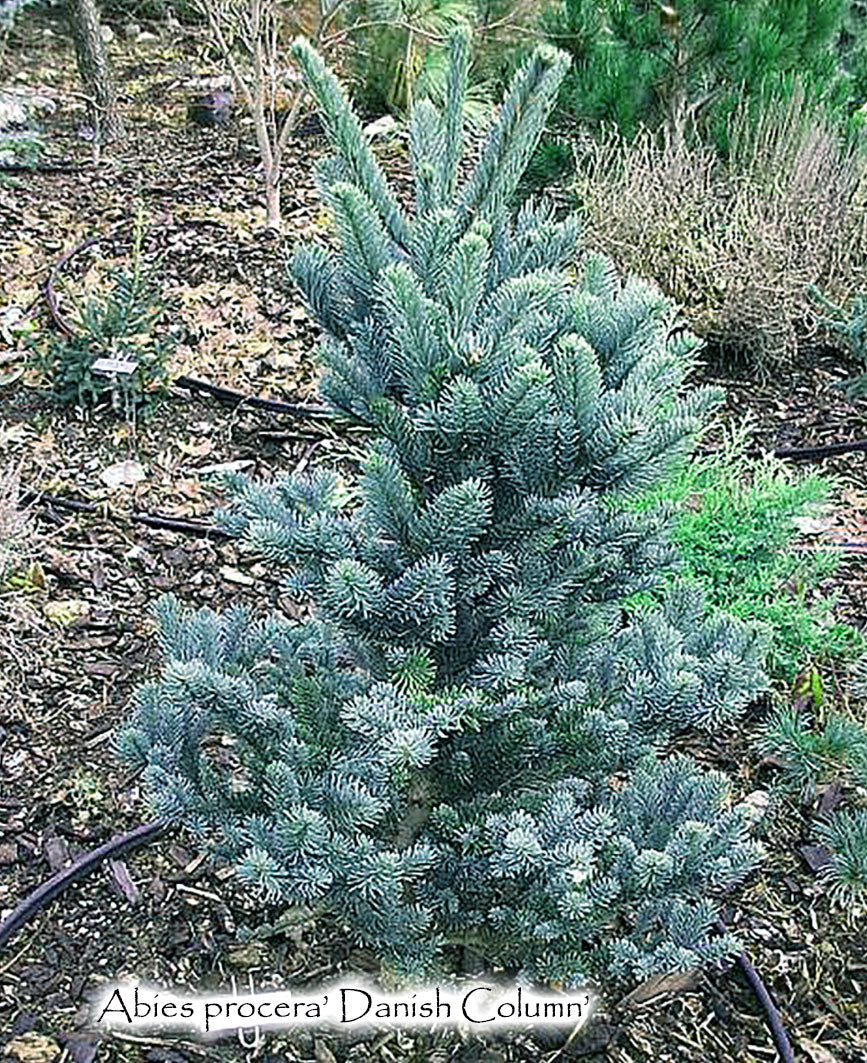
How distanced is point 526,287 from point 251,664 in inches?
31.9

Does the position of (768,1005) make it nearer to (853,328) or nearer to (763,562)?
(763,562)

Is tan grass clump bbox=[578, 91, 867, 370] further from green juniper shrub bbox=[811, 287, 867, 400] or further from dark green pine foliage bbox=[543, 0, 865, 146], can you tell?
dark green pine foliage bbox=[543, 0, 865, 146]

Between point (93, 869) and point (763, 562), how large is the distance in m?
1.73

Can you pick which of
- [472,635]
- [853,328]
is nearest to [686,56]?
[853,328]

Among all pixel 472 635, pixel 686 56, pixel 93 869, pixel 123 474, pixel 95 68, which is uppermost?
pixel 686 56

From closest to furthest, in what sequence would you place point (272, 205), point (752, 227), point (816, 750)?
point (816, 750) → point (752, 227) → point (272, 205)

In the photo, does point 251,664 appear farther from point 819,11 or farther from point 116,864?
point 819,11

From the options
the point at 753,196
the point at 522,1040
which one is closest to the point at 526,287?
the point at 522,1040

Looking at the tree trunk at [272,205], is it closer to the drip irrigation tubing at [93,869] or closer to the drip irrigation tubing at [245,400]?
the drip irrigation tubing at [245,400]

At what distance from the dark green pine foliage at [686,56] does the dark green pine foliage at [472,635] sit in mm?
3759

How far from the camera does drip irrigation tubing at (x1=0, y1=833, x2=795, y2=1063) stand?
2.47m

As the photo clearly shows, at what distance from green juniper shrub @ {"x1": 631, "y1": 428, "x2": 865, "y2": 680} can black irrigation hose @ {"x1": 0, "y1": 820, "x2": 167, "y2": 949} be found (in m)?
1.38

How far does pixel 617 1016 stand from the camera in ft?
8.14

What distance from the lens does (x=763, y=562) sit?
10.8 feet
